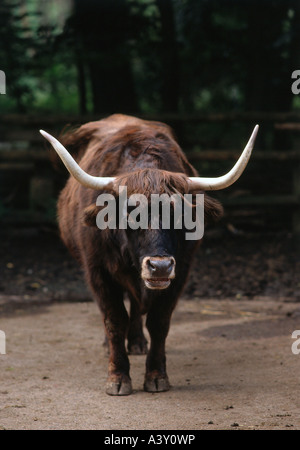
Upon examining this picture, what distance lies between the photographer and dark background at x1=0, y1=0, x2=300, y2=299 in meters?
10.3

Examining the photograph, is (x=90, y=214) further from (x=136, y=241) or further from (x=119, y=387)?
(x=119, y=387)

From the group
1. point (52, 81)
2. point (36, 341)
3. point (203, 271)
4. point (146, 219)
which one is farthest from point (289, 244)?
point (52, 81)

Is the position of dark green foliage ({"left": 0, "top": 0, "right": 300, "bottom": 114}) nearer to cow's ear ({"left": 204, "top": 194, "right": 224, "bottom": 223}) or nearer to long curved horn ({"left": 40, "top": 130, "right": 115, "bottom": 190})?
cow's ear ({"left": 204, "top": 194, "right": 224, "bottom": 223})

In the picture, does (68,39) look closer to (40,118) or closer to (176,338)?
(40,118)

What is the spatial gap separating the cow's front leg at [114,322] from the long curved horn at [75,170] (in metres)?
0.75

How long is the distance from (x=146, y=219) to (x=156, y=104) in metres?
10.2

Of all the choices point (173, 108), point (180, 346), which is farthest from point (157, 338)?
point (173, 108)

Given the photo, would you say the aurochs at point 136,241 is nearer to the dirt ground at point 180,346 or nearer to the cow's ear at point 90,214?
the cow's ear at point 90,214

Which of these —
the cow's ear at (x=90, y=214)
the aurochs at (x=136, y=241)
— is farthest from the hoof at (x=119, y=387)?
the cow's ear at (x=90, y=214)

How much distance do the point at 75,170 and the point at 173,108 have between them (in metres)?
7.29

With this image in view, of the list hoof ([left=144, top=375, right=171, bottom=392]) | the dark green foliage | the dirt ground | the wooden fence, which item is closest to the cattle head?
hoof ([left=144, top=375, right=171, bottom=392])

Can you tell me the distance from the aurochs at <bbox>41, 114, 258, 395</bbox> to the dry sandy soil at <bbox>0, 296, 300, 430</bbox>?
333 mm

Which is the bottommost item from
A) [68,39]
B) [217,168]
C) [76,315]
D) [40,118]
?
[76,315]

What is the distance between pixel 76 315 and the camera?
25.6ft
